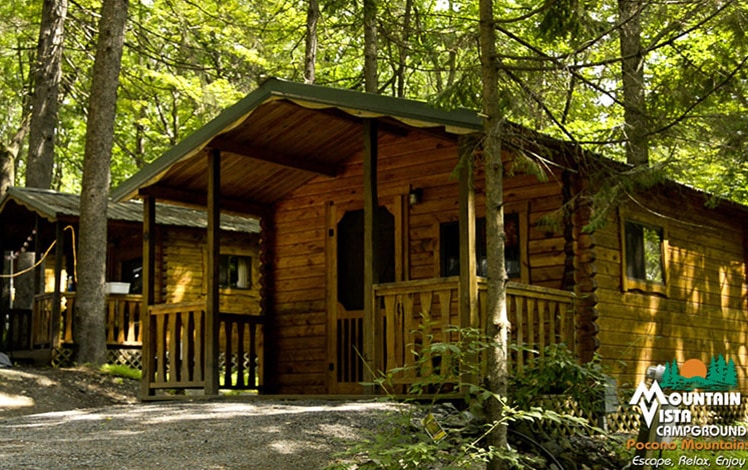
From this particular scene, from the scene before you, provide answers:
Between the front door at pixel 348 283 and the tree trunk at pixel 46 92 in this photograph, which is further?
the tree trunk at pixel 46 92

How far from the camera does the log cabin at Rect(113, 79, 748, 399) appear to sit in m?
10.2

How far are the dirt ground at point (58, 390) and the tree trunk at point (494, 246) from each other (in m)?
9.66

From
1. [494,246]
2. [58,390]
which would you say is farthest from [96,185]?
[494,246]

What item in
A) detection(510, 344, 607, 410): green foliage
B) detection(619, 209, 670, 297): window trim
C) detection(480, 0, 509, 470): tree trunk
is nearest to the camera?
detection(480, 0, 509, 470): tree trunk

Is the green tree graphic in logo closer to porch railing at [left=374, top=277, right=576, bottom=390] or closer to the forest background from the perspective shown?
porch railing at [left=374, top=277, right=576, bottom=390]

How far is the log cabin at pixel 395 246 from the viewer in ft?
33.4

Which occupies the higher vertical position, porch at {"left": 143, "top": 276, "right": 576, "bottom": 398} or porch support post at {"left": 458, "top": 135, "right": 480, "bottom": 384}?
porch support post at {"left": 458, "top": 135, "right": 480, "bottom": 384}

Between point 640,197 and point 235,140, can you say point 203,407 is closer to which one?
point 235,140

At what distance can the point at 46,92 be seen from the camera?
22109mm

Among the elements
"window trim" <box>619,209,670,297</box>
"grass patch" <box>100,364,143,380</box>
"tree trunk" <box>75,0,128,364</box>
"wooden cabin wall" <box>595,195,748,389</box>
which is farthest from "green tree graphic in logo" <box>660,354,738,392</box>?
"tree trunk" <box>75,0,128,364</box>

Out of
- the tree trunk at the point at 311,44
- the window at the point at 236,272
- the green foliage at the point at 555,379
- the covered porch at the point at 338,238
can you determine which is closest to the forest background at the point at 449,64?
the tree trunk at the point at 311,44

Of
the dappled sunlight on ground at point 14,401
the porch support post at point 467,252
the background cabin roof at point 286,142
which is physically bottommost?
the dappled sunlight on ground at point 14,401

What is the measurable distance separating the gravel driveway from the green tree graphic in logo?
158 inches

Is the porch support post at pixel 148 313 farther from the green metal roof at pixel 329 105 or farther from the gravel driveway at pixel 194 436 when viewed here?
the gravel driveway at pixel 194 436
